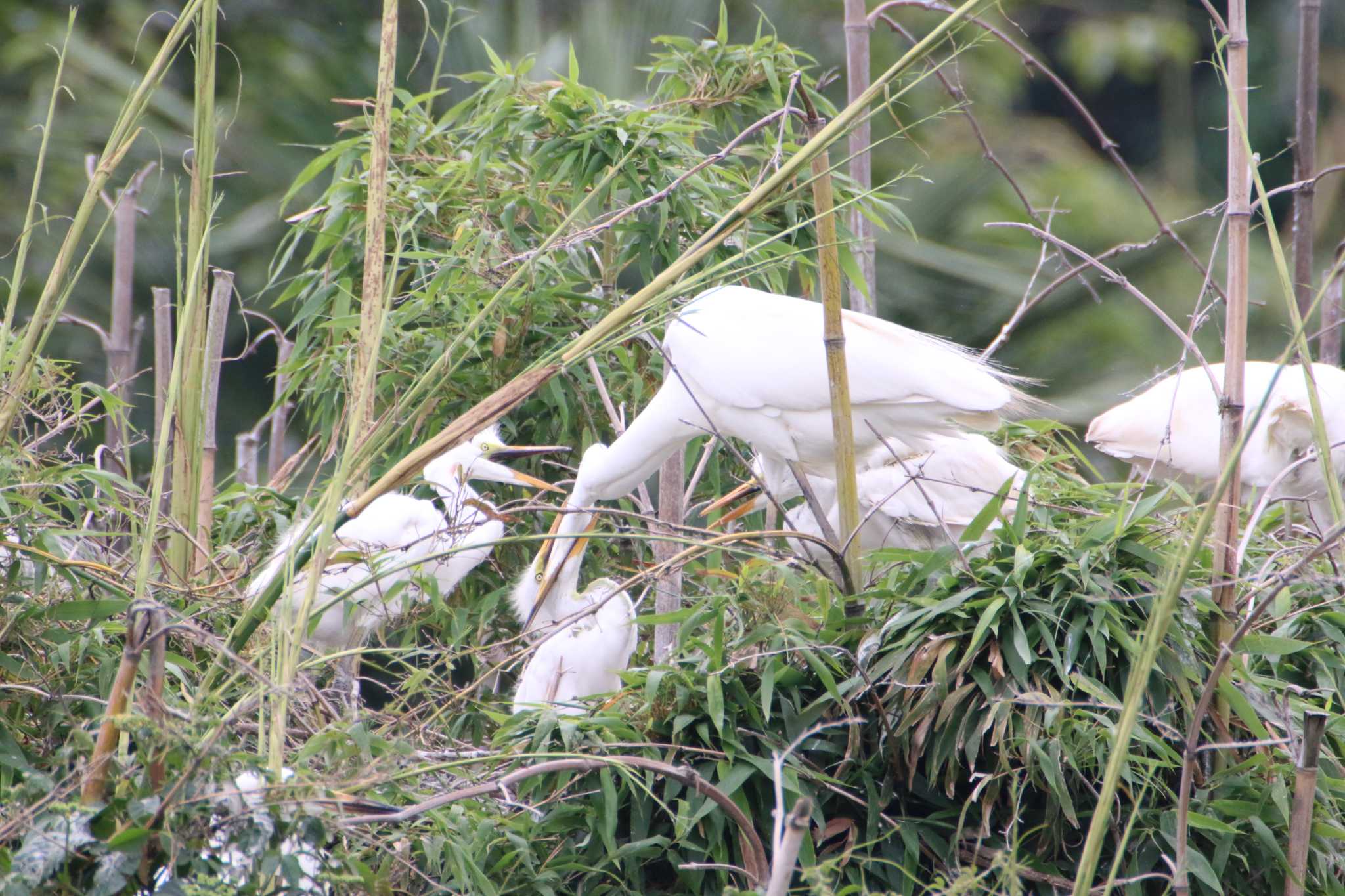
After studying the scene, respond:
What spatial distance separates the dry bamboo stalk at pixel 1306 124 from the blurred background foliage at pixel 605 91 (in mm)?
2403

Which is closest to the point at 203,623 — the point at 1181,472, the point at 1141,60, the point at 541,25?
the point at 1181,472

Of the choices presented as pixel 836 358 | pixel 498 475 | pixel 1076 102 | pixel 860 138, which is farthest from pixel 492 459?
pixel 1076 102

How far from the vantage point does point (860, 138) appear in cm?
303

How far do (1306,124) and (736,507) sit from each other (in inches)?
54.1

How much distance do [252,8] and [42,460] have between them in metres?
4.93

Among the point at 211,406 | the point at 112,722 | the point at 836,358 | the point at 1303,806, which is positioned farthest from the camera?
the point at 211,406

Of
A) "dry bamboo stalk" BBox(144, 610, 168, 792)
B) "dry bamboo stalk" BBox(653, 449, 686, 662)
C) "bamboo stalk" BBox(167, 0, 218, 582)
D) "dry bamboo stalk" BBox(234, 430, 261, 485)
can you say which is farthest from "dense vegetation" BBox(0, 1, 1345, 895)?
"dry bamboo stalk" BBox(234, 430, 261, 485)

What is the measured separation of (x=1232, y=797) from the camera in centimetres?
173

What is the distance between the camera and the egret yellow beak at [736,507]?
250 cm

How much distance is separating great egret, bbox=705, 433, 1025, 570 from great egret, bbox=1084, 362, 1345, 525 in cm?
34

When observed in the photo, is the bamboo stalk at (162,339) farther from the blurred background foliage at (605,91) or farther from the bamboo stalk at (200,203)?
the blurred background foliage at (605,91)

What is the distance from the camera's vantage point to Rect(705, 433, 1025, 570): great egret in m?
2.64

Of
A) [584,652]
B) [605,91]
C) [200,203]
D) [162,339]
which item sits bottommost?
[584,652]

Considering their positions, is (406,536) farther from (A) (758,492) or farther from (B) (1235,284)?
(B) (1235,284)
